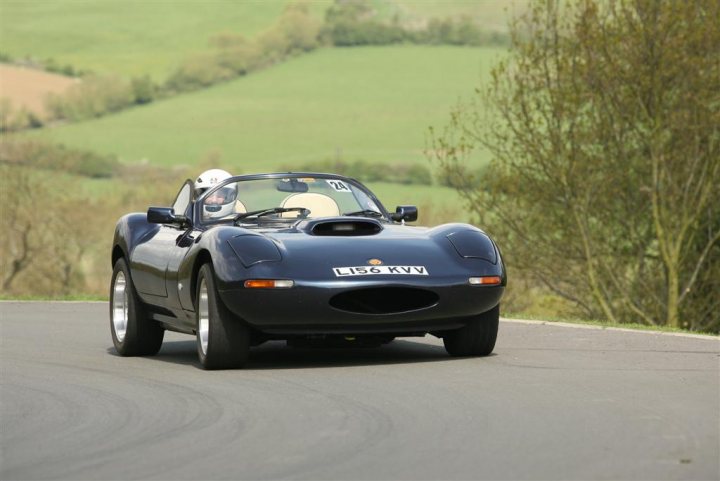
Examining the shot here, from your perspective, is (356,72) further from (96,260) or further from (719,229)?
(719,229)

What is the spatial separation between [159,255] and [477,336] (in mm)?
2800

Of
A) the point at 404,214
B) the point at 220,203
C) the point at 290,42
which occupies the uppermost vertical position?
the point at 220,203

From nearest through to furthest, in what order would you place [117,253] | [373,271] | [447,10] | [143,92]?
1. [373,271]
2. [117,253]
3. [143,92]
4. [447,10]

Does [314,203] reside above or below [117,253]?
above

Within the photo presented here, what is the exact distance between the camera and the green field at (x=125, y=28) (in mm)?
88688

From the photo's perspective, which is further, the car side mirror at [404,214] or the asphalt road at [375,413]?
the car side mirror at [404,214]

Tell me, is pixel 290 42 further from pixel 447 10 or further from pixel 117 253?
pixel 117 253

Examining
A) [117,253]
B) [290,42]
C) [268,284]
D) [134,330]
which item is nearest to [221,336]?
[268,284]

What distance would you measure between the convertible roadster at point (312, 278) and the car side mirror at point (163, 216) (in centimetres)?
1

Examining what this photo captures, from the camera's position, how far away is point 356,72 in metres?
82.6

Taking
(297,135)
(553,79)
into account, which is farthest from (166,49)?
(553,79)

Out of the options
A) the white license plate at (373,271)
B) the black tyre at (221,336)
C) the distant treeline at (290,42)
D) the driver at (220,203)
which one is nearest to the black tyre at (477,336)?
the white license plate at (373,271)

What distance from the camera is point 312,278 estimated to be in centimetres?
1028

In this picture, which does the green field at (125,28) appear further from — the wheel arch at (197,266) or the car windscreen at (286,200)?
the wheel arch at (197,266)
